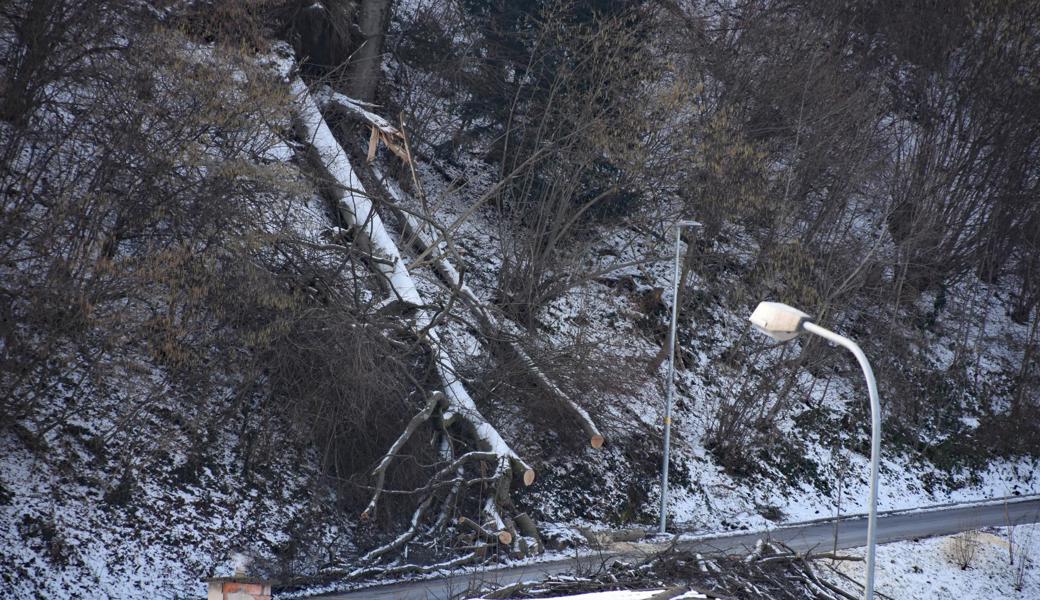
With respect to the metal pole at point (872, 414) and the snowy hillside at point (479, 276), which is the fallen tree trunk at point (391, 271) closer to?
the snowy hillside at point (479, 276)

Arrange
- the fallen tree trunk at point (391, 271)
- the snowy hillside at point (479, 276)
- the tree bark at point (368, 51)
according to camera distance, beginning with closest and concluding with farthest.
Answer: the snowy hillside at point (479, 276), the fallen tree trunk at point (391, 271), the tree bark at point (368, 51)

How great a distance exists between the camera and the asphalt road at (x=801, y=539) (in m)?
16.0

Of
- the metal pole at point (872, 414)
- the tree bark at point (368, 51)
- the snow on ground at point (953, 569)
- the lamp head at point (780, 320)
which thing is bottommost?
the snow on ground at point (953, 569)

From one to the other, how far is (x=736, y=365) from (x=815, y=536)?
276 inches

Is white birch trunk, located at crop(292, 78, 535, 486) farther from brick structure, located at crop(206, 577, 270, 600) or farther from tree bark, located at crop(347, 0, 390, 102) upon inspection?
brick structure, located at crop(206, 577, 270, 600)

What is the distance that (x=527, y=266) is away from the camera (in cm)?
2520

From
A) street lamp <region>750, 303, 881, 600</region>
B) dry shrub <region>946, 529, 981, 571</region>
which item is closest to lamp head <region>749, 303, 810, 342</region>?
street lamp <region>750, 303, 881, 600</region>

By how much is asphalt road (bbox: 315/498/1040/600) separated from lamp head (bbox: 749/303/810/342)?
716 cm

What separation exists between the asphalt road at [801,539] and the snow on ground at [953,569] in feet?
2.53

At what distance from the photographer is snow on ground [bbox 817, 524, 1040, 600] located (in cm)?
2028

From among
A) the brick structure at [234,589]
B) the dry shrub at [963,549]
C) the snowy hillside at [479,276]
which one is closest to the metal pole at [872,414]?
the brick structure at [234,589]

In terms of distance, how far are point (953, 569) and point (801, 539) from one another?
339 cm

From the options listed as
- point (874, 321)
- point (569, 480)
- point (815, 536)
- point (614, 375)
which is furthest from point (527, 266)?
point (874, 321)

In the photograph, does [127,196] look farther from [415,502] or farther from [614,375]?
[614,375]
